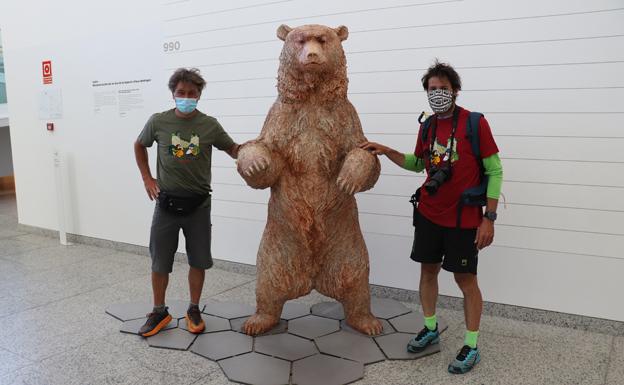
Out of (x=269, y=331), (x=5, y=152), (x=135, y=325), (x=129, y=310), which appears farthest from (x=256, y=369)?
(x=5, y=152)

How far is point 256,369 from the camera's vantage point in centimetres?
235

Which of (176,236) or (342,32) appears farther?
(176,236)

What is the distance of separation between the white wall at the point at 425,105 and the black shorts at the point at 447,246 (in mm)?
854

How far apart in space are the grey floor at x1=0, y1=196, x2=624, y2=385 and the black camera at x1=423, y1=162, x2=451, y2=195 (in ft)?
2.83

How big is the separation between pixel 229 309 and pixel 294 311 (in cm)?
41

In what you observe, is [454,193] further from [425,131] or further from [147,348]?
[147,348]

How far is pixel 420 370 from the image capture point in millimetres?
2348

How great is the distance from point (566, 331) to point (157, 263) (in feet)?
7.62

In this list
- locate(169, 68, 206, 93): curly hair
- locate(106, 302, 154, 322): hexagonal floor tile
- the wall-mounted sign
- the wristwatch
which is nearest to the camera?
the wristwatch

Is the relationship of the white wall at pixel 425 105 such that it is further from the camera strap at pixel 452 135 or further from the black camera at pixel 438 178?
the black camera at pixel 438 178

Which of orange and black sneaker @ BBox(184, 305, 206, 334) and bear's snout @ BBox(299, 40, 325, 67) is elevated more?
bear's snout @ BBox(299, 40, 325, 67)

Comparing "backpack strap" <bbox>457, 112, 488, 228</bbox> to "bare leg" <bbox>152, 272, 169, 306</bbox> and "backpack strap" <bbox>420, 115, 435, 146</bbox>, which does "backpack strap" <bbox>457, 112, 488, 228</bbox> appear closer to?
"backpack strap" <bbox>420, 115, 435, 146</bbox>

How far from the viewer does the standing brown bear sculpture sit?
2.33 metres

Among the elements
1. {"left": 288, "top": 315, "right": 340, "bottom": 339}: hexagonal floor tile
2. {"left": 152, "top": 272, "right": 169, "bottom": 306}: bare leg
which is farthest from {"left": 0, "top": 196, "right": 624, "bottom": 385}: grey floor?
{"left": 288, "top": 315, "right": 340, "bottom": 339}: hexagonal floor tile
